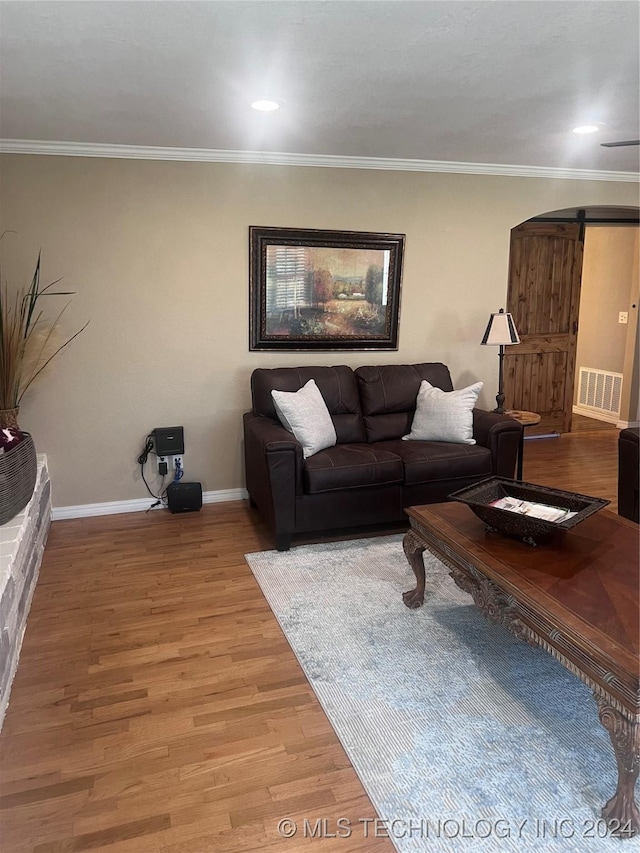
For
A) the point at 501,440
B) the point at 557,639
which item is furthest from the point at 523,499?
the point at 501,440

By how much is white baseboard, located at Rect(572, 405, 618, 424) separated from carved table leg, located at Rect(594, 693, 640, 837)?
594cm

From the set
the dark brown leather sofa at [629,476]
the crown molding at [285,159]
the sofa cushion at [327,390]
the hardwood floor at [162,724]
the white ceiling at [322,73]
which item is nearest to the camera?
the hardwood floor at [162,724]

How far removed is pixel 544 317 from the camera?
630 cm

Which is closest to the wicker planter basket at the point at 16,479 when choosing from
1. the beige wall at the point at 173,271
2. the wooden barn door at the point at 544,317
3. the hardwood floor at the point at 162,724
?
the hardwood floor at the point at 162,724

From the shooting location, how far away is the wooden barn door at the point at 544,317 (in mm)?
6098

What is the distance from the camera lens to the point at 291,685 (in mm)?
2387

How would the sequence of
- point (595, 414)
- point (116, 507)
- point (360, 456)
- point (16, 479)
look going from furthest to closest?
point (595, 414), point (116, 507), point (360, 456), point (16, 479)

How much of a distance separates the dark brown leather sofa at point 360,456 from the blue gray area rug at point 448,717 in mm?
499

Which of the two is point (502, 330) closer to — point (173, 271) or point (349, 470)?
point (349, 470)

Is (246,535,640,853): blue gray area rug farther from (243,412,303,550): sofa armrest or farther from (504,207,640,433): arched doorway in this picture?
(504,207,640,433): arched doorway

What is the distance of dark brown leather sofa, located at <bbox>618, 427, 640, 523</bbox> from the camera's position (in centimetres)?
342

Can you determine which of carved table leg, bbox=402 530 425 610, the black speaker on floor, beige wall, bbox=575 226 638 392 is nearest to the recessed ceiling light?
carved table leg, bbox=402 530 425 610

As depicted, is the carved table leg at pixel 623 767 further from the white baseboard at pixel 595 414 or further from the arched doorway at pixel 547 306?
the white baseboard at pixel 595 414

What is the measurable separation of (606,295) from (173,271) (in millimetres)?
5322
